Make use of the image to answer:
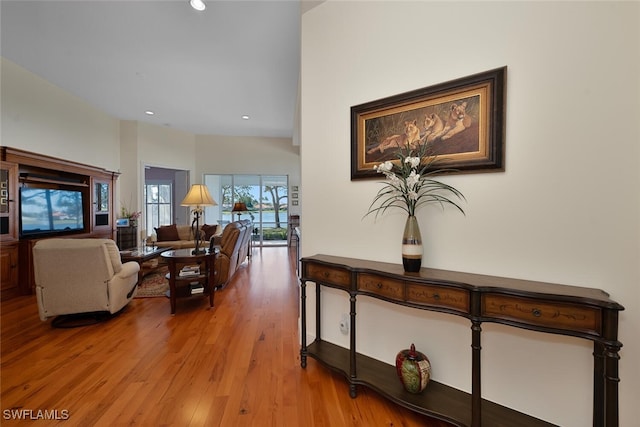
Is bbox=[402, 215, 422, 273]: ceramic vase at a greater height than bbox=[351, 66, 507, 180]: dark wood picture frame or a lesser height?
lesser

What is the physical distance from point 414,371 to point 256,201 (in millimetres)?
7144

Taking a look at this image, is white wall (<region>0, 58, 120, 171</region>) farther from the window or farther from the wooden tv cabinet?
the window

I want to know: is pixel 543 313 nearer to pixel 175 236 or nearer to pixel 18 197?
pixel 18 197

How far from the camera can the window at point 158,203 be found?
857 cm

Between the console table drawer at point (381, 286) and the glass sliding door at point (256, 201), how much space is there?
6.64 metres

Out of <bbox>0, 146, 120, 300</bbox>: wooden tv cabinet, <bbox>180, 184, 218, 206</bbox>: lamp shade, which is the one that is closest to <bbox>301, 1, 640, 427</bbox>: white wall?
<bbox>180, 184, 218, 206</bbox>: lamp shade

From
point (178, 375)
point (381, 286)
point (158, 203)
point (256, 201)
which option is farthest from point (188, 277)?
point (158, 203)

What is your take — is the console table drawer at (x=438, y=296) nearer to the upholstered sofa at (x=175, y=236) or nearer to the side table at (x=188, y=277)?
the side table at (x=188, y=277)

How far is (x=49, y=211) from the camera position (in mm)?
4059

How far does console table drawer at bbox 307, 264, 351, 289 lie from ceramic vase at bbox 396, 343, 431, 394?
0.58 meters

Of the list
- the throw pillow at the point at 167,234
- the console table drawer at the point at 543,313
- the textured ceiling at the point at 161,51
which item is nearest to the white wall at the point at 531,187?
the console table drawer at the point at 543,313

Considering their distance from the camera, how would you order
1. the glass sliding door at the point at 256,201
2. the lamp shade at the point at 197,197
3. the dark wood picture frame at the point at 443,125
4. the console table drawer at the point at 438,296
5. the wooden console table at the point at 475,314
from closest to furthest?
1. the wooden console table at the point at 475,314
2. the console table drawer at the point at 438,296
3. the dark wood picture frame at the point at 443,125
4. the lamp shade at the point at 197,197
5. the glass sliding door at the point at 256,201

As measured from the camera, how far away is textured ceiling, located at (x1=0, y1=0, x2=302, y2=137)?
8.48ft

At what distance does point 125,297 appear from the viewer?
2.96 m
